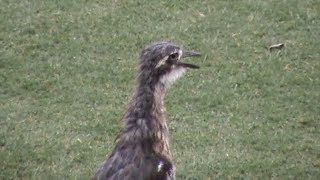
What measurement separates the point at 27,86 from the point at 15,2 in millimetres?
2833

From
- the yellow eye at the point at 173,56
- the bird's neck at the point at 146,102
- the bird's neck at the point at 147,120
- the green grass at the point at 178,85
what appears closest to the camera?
the bird's neck at the point at 147,120

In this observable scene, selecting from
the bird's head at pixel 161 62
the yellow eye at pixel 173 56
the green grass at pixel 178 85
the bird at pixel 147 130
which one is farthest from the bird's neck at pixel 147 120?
the green grass at pixel 178 85

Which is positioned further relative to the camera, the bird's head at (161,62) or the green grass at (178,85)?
the green grass at (178,85)

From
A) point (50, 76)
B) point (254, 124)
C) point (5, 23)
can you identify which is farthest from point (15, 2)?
point (254, 124)

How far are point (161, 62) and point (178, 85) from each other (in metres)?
3.40

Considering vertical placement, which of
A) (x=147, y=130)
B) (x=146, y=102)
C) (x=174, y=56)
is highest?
(x=174, y=56)

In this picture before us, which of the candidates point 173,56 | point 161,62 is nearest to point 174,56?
point 173,56

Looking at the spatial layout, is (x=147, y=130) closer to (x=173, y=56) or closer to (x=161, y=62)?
(x=161, y=62)

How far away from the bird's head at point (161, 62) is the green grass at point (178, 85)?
1826mm

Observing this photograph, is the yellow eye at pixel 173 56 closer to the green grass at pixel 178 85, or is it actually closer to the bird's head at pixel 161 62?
the bird's head at pixel 161 62

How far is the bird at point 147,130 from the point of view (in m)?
6.71

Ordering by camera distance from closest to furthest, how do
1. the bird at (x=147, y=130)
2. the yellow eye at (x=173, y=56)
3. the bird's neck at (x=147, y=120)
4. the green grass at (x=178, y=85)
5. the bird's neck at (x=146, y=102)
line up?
the bird at (x=147, y=130) < the bird's neck at (x=147, y=120) < the bird's neck at (x=146, y=102) < the yellow eye at (x=173, y=56) < the green grass at (x=178, y=85)

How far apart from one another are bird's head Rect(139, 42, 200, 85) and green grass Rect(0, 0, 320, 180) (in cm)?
183

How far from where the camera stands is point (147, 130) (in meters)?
7.03
